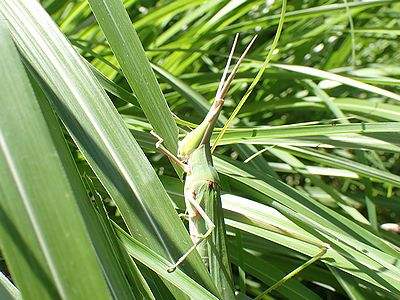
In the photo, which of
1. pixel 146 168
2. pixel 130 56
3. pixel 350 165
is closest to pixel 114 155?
pixel 146 168

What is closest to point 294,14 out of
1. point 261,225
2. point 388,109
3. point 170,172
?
point 388,109

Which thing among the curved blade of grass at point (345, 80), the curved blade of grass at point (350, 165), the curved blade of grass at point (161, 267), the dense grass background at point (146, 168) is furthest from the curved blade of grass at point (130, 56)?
the curved blade of grass at point (345, 80)

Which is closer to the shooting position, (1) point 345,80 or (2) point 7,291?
(2) point 7,291

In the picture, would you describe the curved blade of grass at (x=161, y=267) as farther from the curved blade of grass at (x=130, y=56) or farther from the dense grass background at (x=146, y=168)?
the curved blade of grass at (x=130, y=56)

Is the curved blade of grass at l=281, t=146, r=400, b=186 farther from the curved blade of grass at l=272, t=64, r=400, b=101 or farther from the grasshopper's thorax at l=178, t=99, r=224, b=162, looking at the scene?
the grasshopper's thorax at l=178, t=99, r=224, b=162

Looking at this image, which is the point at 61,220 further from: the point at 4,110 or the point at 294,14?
the point at 294,14

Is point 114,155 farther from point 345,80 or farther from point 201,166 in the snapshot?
point 345,80
